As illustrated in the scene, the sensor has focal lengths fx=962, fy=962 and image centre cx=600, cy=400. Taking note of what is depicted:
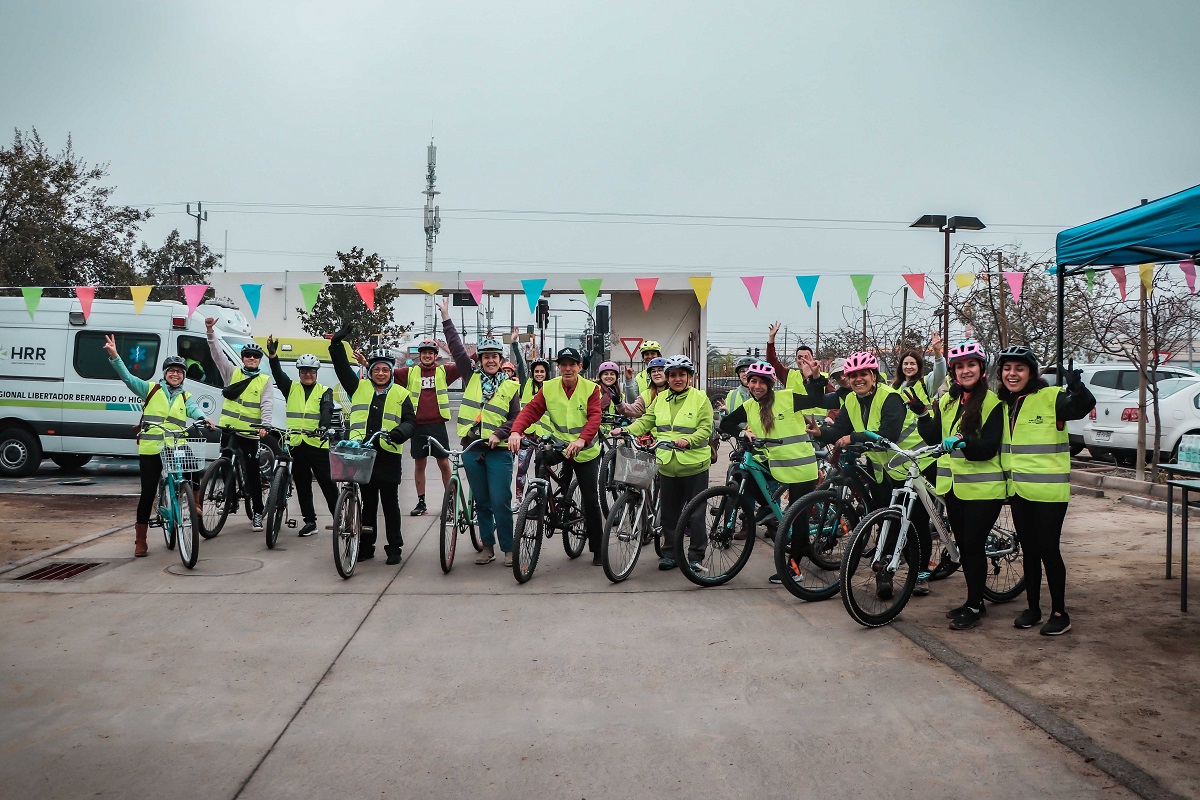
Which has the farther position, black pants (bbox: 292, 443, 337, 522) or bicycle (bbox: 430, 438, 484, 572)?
black pants (bbox: 292, 443, 337, 522)

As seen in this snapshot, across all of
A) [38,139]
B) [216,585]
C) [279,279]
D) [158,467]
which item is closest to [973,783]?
[216,585]

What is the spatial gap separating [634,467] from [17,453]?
10.7 m

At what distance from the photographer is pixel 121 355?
13.9m

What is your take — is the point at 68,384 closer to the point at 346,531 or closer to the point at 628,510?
the point at 346,531

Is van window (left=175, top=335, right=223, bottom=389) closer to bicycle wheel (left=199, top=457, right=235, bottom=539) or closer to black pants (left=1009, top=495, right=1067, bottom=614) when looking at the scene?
bicycle wheel (left=199, top=457, right=235, bottom=539)

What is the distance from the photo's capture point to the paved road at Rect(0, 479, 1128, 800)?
375 centimetres

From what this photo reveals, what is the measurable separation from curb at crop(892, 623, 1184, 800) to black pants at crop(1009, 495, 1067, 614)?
0.76 metres

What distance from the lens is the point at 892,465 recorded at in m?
6.95

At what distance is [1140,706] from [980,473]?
68.6 inches

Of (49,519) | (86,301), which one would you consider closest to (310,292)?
(86,301)

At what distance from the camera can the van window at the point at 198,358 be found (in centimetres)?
1392

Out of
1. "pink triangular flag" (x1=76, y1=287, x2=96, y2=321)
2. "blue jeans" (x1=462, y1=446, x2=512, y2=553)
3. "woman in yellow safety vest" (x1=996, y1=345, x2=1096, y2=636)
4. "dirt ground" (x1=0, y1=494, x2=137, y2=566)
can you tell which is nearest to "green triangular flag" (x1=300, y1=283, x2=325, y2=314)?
"pink triangular flag" (x1=76, y1=287, x2=96, y2=321)

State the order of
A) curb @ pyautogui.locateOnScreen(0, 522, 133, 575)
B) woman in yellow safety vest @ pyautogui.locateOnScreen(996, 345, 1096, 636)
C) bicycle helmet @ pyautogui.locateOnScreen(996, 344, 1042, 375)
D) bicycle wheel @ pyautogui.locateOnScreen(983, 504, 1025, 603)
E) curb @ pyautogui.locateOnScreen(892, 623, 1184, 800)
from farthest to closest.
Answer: curb @ pyautogui.locateOnScreen(0, 522, 133, 575)
bicycle wheel @ pyautogui.locateOnScreen(983, 504, 1025, 603)
bicycle helmet @ pyautogui.locateOnScreen(996, 344, 1042, 375)
woman in yellow safety vest @ pyautogui.locateOnScreen(996, 345, 1096, 636)
curb @ pyautogui.locateOnScreen(892, 623, 1184, 800)

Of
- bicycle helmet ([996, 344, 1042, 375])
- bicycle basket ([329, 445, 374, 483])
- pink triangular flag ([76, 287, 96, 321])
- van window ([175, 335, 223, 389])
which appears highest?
pink triangular flag ([76, 287, 96, 321])
